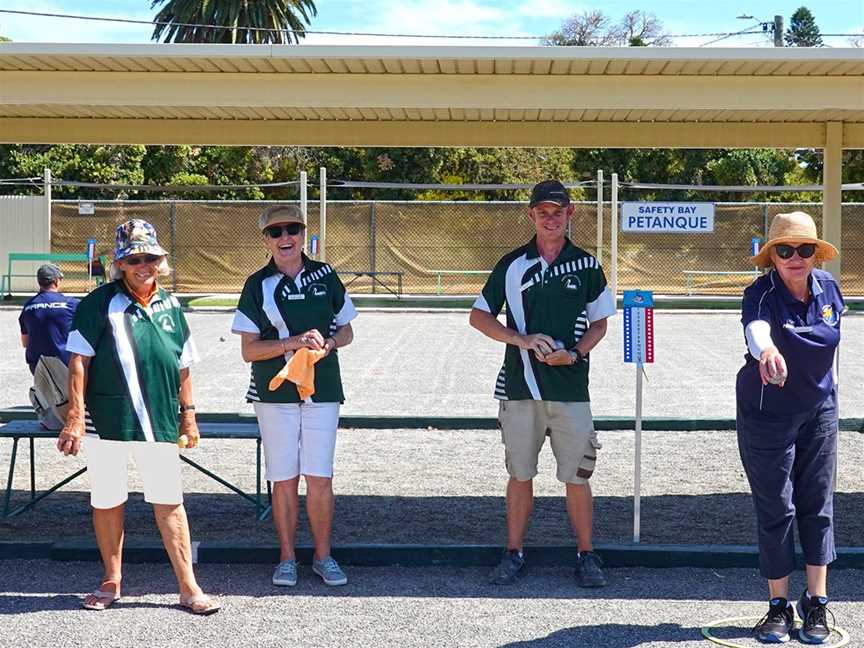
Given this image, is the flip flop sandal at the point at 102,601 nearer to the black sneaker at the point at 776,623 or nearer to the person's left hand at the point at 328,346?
the person's left hand at the point at 328,346

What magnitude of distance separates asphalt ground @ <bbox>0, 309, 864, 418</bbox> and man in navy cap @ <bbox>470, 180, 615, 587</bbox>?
5.06 metres

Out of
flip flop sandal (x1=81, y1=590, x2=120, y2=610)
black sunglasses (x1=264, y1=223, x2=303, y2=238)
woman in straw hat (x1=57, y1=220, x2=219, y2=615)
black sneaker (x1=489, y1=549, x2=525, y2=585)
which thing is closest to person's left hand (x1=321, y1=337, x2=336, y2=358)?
black sunglasses (x1=264, y1=223, x2=303, y2=238)

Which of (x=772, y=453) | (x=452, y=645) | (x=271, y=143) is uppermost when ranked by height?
(x=271, y=143)

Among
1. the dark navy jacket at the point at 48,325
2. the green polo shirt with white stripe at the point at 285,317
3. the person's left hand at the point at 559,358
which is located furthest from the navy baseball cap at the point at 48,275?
the person's left hand at the point at 559,358

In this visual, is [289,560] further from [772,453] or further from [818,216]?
[818,216]

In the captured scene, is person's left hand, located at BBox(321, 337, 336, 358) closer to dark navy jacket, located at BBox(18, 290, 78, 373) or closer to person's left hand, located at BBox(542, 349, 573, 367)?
person's left hand, located at BBox(542, 349, 573, 367)

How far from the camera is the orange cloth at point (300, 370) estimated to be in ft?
19.2

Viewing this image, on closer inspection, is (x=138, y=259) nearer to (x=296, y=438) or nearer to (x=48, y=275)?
(x=296, y=438)

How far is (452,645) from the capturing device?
5.24 meters

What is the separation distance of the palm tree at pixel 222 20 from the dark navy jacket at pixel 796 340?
38.4 meters

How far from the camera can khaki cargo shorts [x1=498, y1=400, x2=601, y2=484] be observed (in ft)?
20.2

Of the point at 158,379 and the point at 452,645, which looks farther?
the point at 158,379

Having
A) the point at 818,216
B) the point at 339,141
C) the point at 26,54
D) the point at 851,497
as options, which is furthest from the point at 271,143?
the point at 818,216

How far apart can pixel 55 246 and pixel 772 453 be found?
26.1 m
